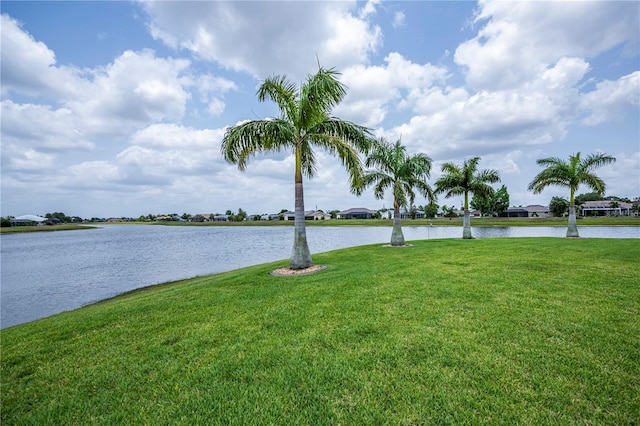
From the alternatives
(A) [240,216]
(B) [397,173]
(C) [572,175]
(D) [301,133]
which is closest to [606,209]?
(C) [572,175]

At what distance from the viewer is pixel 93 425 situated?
9.61 feet

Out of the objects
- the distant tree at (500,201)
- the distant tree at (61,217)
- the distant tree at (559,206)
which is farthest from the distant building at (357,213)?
the distant tree at (61,217)

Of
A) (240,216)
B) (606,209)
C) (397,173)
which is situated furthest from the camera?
(240,216)

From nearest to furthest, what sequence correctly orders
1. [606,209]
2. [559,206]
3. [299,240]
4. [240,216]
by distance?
[299,240], [559,206], [606,209], [240,216]

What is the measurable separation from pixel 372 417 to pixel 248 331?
9.33 feet

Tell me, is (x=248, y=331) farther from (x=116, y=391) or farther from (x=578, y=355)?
(x=578, y=355)

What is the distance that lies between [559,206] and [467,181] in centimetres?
5768

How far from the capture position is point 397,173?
17.8 metres

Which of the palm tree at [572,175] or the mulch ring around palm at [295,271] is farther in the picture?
the palm tree at [572,175]

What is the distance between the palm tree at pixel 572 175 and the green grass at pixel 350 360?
18.5m

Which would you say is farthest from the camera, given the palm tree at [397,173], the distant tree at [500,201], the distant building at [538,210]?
the distant building at [538,210]

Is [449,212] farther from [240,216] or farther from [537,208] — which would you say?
[240,216]

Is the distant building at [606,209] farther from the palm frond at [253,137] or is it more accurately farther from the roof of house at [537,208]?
the palm frond at [253,137]

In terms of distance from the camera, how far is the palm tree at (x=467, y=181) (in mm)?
22141
